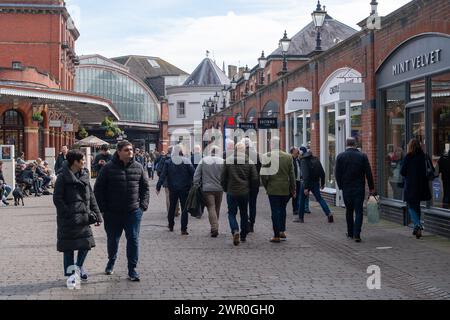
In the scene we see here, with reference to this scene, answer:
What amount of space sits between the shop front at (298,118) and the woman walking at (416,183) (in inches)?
368

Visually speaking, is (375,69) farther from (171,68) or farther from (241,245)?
(171,68)

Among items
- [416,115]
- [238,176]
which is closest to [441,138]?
[416,115]

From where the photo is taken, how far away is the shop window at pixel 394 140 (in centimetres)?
1383

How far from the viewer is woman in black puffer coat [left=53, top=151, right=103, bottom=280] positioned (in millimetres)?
7406

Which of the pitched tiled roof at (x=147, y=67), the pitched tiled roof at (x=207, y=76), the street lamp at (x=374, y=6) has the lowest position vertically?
the street lamp at (x=374, y=6)

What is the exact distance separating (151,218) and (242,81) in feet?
115

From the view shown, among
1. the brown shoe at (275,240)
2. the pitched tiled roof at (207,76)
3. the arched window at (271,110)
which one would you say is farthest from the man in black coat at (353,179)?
the pitched tiled roof at (207,76)

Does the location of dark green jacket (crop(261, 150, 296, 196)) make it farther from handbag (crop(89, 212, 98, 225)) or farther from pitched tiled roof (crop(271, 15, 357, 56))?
pitched tiled roof (crop(271, 15, 357, 56))

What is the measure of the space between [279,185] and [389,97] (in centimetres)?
497

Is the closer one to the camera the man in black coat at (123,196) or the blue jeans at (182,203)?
the man in black coat at (123,196)

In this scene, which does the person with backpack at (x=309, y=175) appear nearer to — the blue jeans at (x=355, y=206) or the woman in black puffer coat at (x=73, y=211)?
the blue jeans at (x=355, y=206)

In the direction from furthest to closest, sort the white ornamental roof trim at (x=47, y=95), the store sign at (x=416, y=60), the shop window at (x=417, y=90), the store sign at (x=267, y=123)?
the white ornamental roof trim at (x=47, y=95)
the store sign at (x=267, y=123)
the shop window at (x=417, y=90)
the store sign at (x=416, y=60)

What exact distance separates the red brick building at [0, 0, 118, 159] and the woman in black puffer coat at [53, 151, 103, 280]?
69.5 feet

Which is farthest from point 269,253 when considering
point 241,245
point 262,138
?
point 262,138
